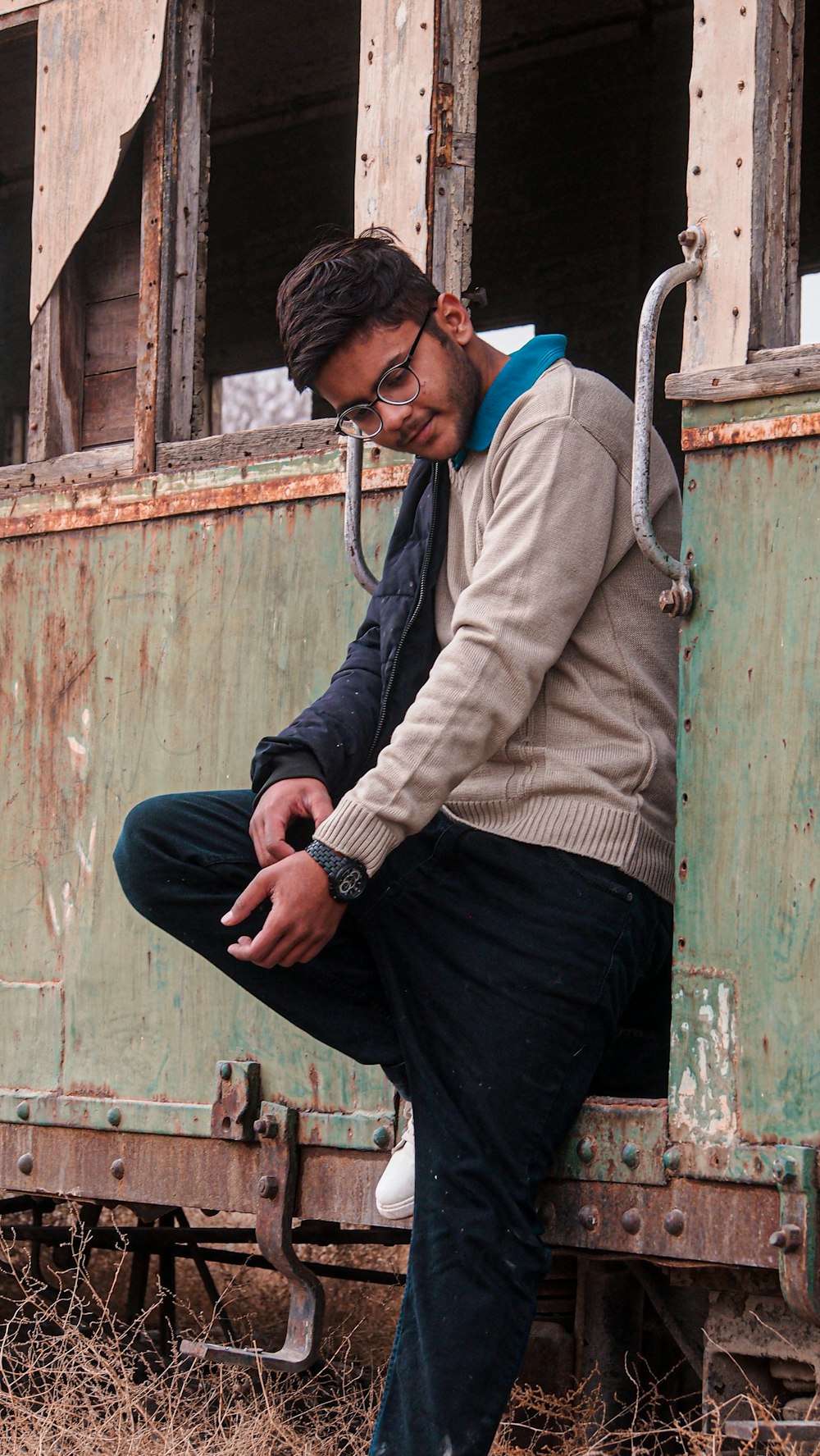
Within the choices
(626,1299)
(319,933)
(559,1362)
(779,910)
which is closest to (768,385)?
(779,910)

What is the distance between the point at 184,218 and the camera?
3.99 metres

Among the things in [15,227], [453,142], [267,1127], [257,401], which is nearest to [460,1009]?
[267,1127]

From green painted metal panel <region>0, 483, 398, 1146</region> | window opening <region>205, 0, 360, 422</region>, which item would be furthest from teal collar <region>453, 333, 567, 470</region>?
window opening <region>205, 0, 360, 422</region>

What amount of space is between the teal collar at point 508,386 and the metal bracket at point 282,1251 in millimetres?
1420

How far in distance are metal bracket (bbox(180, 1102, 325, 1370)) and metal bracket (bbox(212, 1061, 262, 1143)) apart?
0.12 ft

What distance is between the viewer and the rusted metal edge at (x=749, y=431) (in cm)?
272

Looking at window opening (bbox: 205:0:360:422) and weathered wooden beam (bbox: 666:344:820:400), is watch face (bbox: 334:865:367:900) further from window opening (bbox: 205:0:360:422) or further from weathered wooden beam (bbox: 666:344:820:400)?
window opening (bbox: 205:0:360:422)

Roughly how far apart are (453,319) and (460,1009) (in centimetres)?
A: 117

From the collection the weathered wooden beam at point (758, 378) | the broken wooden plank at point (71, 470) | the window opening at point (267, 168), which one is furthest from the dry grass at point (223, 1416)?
the window opening at point (267, 168)

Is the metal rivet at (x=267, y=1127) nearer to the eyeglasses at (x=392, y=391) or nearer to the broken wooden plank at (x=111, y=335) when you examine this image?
the eyeglasses at (x=392, y=391)

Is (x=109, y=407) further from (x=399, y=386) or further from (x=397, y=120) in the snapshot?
(x=399, y=386)

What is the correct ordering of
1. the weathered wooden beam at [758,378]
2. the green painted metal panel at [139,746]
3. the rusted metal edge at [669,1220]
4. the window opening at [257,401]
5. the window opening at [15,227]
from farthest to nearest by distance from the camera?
the window opening at [257,401], the window opening at [15,227], the green painted metal panel at [139,746], the weathered wooden beam at [758,378], the rusted metal edge at [669,1220]

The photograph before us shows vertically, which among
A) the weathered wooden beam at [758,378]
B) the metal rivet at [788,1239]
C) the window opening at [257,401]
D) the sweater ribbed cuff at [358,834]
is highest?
the window opening at [257,401]

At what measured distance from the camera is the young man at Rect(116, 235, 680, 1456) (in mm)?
2531
